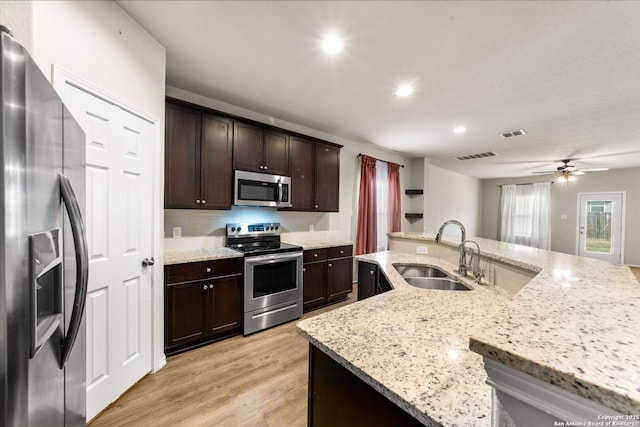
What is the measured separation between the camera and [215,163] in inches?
103

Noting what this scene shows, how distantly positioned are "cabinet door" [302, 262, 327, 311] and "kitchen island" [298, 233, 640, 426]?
6.30 ft

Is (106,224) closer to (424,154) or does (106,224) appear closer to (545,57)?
(545,57)

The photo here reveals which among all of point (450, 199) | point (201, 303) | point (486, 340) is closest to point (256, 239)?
point (201, 303)

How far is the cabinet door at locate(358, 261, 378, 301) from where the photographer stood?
237 centimetres

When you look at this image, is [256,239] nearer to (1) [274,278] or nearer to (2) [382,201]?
(1) [274,278]

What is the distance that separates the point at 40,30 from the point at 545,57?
3199 mm

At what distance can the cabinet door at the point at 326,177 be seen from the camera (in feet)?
11.8

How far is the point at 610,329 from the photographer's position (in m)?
0.50

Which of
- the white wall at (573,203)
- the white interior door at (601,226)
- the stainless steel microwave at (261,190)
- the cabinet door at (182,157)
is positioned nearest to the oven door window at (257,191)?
the stainless steel microwave at (261,190)

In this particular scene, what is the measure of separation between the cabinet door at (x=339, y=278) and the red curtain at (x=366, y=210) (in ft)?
2.54

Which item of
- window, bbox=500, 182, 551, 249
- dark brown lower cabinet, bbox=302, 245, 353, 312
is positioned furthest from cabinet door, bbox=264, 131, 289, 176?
window, bbox=500, 182, 551, 249

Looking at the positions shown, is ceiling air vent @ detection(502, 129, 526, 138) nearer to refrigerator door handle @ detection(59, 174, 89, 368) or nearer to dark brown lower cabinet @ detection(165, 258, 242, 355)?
dark brown lower cabinet @ detection(165, 258, 242, 355)

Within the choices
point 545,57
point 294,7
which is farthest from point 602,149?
point 294,7

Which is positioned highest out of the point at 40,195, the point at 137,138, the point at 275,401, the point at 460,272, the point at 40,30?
the point at 40,30
